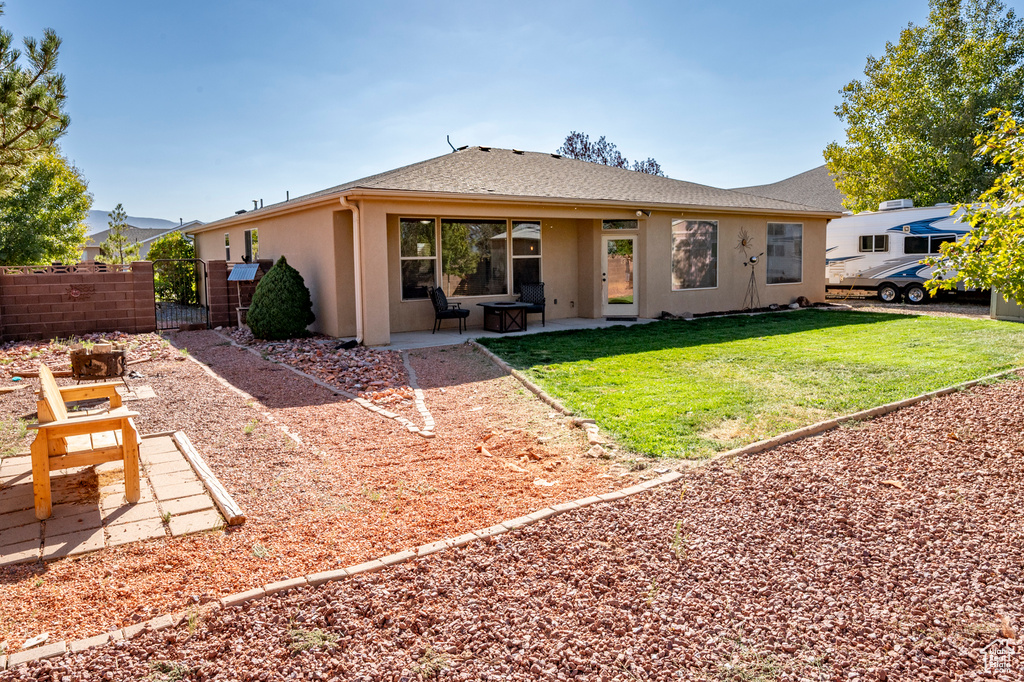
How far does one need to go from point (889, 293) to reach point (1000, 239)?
16.1 metres

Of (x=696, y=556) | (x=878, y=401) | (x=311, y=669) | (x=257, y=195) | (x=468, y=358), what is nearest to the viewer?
(x=311, y=669)

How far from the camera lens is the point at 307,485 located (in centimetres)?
461

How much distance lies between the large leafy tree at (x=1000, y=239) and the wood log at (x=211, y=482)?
236 inches

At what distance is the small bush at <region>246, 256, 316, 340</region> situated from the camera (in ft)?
38.2

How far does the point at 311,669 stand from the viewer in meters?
2.57

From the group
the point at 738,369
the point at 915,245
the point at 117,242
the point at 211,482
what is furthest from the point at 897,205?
the point at 117,242

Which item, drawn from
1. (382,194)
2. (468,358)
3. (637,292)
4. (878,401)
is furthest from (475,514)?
(637,292)

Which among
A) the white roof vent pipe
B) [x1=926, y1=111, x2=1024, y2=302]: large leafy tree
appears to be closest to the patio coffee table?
[x1=926, y1=111, x2=1024, y2=302]: large leafy tree

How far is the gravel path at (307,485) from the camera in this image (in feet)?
10.3

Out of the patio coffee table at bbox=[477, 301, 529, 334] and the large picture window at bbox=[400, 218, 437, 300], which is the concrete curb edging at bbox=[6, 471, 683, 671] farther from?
the large picture window at bbox=[400, 218, 437, 300]

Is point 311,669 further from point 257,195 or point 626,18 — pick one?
point 257,195

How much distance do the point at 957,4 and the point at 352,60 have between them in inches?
897

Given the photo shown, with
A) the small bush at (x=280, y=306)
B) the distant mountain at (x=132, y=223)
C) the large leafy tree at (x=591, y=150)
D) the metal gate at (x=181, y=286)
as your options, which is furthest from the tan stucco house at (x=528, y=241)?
the distant mountain at (x=132, y=223)

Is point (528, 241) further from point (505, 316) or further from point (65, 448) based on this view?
point (65, 448)
